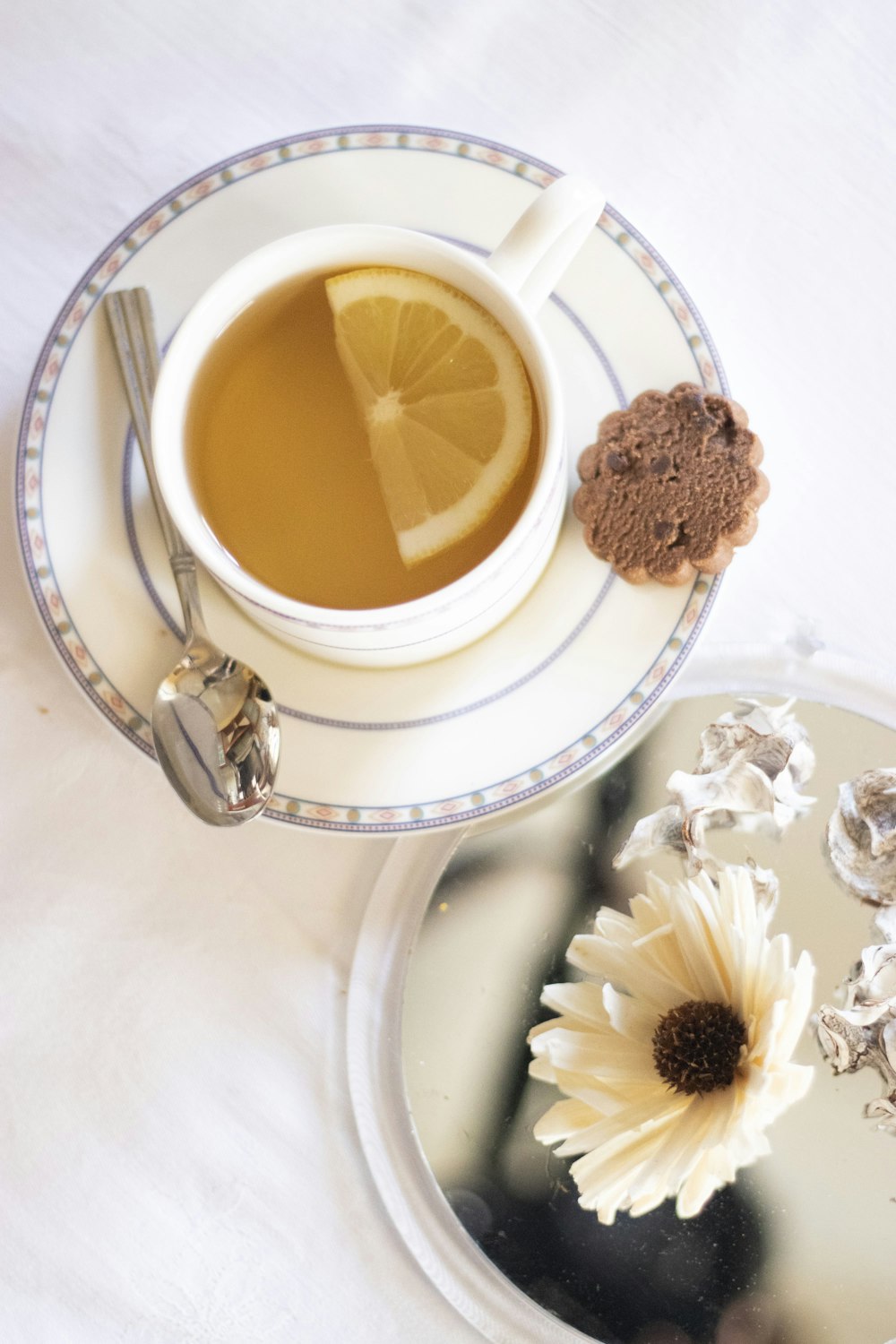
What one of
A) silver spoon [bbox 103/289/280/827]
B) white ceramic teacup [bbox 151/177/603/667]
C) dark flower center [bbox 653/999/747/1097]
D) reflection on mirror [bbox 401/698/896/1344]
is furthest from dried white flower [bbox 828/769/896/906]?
silver spoon [bbox 103/289/280/827]

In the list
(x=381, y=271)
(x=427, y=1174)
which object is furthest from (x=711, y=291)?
(x=427, y=1174)

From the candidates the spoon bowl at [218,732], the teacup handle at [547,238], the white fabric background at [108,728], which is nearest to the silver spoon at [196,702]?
the spoon bowl at [218,732]

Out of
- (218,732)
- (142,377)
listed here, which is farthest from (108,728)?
(142,377)

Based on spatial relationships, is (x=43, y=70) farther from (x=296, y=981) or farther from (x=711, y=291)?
(x=296, y=981)

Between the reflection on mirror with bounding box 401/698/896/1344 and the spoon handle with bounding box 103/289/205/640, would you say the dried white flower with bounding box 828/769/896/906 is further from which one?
the spoon handle with bounding box 103/289/205/640

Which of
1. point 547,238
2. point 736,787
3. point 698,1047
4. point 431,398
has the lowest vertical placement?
point 698,1047

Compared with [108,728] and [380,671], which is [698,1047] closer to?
[380,671]
